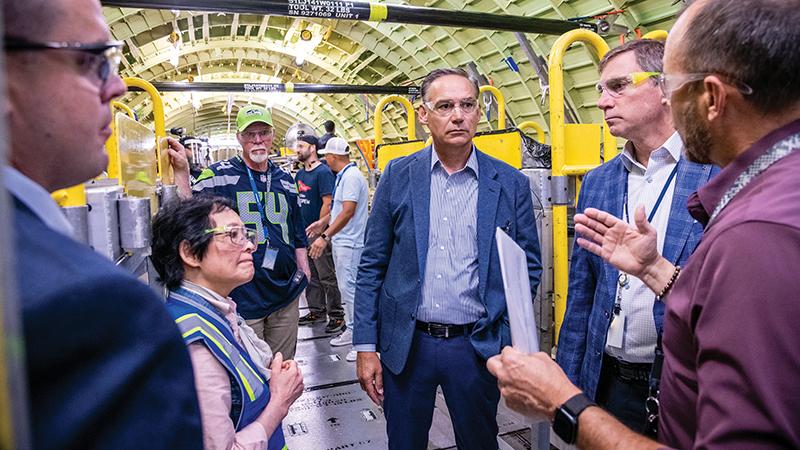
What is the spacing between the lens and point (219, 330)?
63.4 inches

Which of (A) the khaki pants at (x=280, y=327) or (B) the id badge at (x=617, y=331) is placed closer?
(B) the id badge at (x=617, y=331)

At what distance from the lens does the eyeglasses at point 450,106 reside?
7.79 ft

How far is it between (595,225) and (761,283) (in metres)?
0.89

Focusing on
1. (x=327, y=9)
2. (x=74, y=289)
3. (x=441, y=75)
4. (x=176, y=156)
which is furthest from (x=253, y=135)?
(x=74, y=289)

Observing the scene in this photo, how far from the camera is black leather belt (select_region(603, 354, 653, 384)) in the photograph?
6.25 ft

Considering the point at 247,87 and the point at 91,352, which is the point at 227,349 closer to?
the point at 91,352

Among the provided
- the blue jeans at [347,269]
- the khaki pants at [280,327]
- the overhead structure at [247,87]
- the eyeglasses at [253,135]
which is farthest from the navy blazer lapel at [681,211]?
the overhead structure at [247,87]

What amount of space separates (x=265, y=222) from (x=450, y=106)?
152 cm

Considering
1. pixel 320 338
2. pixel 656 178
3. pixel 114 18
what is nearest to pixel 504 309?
pixel 656 178

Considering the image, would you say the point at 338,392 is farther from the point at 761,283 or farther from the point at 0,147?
the point at 0,147

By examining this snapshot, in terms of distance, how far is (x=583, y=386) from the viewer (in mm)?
2076

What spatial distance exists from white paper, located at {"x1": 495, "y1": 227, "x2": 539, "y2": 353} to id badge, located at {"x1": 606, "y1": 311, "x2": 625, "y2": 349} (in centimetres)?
68

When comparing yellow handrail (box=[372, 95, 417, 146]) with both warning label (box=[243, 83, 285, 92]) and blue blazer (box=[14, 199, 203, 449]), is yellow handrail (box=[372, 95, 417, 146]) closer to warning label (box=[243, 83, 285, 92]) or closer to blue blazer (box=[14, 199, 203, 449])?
warning label (box=[243, 83, 285, 92])

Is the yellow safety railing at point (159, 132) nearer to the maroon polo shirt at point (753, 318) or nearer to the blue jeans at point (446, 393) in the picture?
the blue jeans at point (446, 393)
